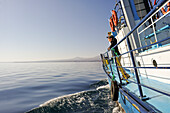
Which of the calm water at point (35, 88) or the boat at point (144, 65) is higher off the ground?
the boat at point (144, 65)

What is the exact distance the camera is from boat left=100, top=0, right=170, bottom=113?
65.1 inches

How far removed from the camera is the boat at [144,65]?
1654mm

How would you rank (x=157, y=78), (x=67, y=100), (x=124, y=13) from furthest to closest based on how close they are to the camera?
1. (x=124, y=13)
2. (x=67, y=100)
3. (x=157, y=78)

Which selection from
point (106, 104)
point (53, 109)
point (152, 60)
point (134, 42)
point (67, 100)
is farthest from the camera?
point (134, 42)

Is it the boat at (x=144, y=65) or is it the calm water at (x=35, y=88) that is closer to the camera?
the boat at (x=144, y=65)

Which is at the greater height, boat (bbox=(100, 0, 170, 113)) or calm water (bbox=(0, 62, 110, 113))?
boat (bbox=(100, 0, 170, 113))

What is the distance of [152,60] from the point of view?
379cm

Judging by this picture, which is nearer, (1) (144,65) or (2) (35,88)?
(1) (144,65)

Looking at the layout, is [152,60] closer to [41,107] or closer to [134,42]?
[134,42]

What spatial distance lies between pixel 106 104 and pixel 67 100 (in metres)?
1.93

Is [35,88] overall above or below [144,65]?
below

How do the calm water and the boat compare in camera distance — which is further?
the calm water

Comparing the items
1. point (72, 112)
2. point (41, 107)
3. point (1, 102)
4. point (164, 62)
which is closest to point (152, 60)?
point (164, 62)

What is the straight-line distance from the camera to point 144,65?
4340 millimetres
